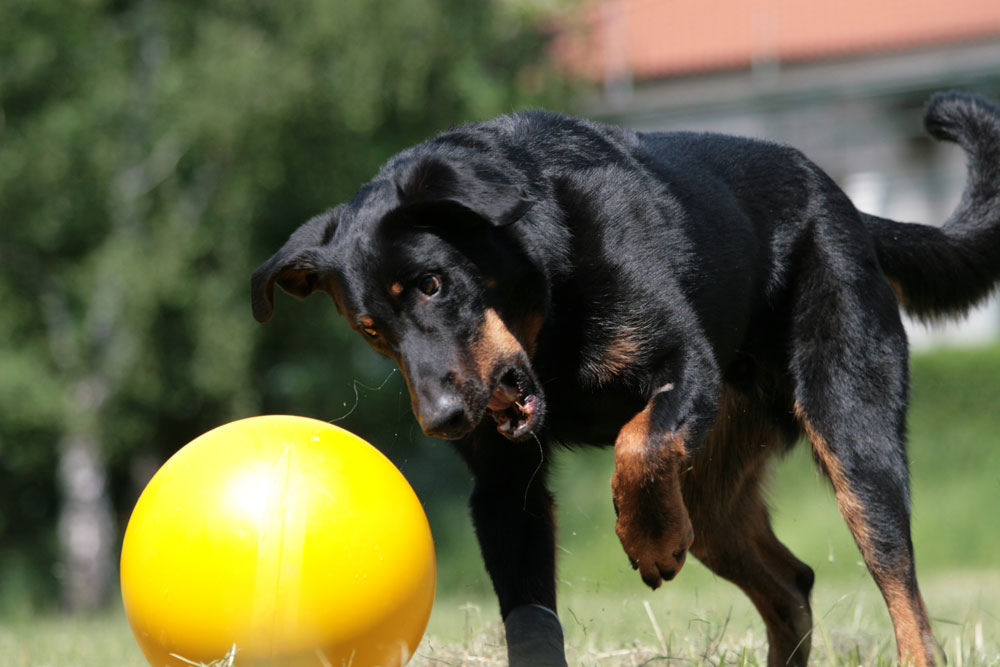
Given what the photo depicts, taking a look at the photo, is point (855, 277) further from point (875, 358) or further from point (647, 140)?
point (647, 140)

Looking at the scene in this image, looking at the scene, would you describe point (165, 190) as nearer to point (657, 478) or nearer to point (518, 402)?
point (518, 402)

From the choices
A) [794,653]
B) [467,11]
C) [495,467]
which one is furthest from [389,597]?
[467,11]

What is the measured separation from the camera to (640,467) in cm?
376

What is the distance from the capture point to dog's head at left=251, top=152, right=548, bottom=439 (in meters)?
3.65

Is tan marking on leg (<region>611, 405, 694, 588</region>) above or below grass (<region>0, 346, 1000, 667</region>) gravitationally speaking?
above

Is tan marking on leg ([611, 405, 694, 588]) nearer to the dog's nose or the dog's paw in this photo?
the dog's paw

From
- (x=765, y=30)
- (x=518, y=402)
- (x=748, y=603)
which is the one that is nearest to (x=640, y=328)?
(x=518, y=402)

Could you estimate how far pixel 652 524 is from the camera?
12.7 ft

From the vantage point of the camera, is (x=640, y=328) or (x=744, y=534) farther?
(x=744, y=534)

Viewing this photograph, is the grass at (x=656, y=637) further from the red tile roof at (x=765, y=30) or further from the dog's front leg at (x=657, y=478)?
the red tile roof at (x=765, y=30)

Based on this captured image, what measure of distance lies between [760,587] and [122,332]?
37.6 ft

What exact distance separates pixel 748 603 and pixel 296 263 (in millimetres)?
4028

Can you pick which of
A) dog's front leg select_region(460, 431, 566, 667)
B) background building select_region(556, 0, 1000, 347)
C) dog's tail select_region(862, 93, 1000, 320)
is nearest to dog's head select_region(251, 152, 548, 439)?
dog's front leg select_region(460, 431, 566, 667)

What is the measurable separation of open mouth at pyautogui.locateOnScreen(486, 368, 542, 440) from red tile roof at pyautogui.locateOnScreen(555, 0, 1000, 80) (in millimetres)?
19561
